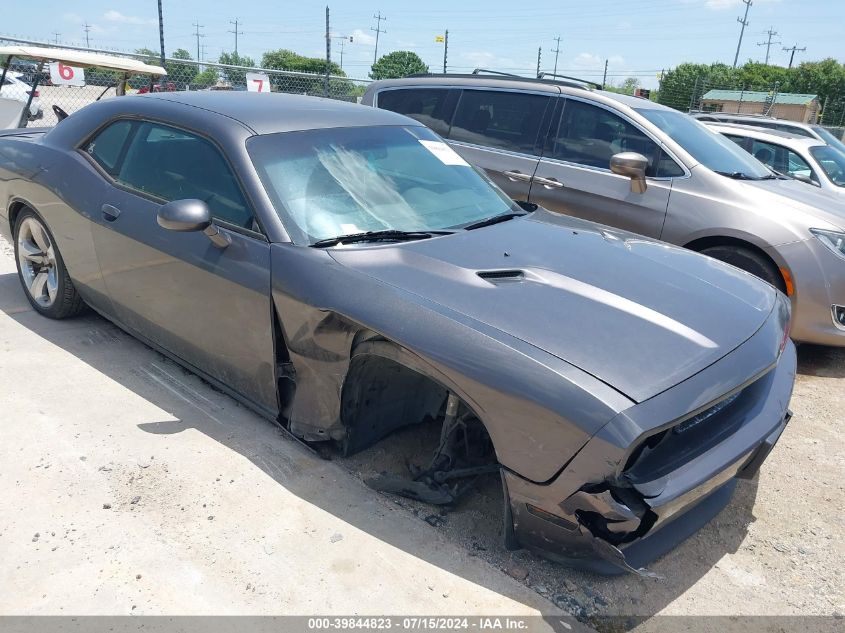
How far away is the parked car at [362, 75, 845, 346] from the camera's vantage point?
4285mm

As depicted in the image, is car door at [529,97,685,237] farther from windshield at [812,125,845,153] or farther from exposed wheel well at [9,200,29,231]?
windshield at [812,125,845,153]

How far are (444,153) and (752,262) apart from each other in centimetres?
226

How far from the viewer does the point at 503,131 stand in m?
5.59

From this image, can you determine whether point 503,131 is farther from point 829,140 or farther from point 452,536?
point 829,140

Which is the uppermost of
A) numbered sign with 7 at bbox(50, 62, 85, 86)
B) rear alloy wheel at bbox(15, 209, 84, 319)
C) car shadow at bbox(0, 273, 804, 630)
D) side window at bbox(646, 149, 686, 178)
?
numbered sign with 7 at bbox(50, 62, 85, 86)

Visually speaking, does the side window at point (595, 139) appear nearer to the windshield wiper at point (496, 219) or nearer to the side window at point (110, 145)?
the windshield wiper at point (496, 219)

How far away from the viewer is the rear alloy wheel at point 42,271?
4.20 meters

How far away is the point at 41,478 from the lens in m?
2.79

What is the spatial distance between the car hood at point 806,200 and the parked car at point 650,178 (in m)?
0.01

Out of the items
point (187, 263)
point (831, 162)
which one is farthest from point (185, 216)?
point (831, 162)

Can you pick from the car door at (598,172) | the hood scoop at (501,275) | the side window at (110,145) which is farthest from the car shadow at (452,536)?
the car door at (598,172)

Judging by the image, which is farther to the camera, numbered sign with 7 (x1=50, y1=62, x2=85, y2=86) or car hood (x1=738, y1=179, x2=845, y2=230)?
numbered sign with 7 (x1=50, y1=62, x2=85, y2=86)

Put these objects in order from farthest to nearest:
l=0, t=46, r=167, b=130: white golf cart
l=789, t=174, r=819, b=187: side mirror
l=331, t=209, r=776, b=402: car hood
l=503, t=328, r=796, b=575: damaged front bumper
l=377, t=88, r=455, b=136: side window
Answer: l=0, t=46, r=167, b=130: white golf cart, l=789, t=174, r=819, b=187: side mirror, l=377, t=88, r=455, b=136: side window, l=331, t=209, r=776, b=402: car hood, l=503, t=328, r=796, b=575: damaged front bumper

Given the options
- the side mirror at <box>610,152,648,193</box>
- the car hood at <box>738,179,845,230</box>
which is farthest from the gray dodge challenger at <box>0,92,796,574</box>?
the car hood at <box>738,179,845,230</box>
